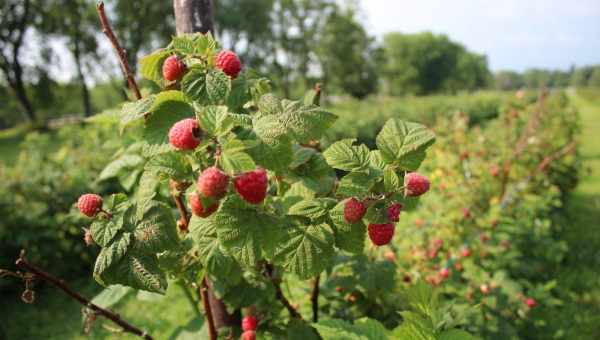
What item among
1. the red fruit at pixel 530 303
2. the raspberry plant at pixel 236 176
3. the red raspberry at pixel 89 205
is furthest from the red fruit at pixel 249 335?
the red fruit at pixel 530 303

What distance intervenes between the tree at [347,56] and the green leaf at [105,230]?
36800 mm

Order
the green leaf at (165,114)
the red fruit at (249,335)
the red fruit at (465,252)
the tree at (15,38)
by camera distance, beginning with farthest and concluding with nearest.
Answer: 1. the tree at (15,38)
2. the red fruit at (465,252)
3. the red fruit at (249,335)
4. the green leaf at (165,114)

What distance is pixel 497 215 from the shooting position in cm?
299

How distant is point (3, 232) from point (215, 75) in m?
4.47

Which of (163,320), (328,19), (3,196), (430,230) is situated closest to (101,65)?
(328,19)

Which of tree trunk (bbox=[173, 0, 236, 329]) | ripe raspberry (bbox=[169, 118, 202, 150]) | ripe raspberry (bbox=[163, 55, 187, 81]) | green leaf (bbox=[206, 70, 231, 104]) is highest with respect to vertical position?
tree trunk (bbox=[173, 0, 236, 329])

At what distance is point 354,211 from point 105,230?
608mm

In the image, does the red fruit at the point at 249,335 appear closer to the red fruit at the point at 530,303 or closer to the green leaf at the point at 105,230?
the green leaf at the point at 105,230

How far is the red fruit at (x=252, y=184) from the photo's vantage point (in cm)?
78

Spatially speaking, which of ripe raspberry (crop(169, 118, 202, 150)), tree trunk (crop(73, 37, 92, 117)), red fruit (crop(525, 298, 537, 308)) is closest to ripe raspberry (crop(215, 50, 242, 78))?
ripe raspberry (crop(169, 118, 202, 150))

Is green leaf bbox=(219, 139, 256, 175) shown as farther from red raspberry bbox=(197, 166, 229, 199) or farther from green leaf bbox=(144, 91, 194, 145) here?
green leaf bbox=(144, 91, 194, 145)

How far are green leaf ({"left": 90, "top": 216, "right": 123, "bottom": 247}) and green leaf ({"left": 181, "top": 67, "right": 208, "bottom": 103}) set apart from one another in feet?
1.15

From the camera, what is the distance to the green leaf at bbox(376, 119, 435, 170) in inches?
38.9

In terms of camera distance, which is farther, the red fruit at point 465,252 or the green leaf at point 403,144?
the red fruit at point 465,252
